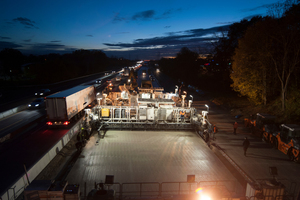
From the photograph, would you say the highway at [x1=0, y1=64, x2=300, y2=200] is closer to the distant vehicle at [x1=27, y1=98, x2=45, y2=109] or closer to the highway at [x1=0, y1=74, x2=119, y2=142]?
the highway at [x1=0, y1=74, x2=119, y2=142]

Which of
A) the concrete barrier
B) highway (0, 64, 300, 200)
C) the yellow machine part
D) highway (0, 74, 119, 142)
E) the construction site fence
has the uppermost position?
the yellow machine part

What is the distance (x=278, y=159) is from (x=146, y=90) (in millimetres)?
15868

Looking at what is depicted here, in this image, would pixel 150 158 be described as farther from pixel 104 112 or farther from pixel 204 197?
pixel 104 112

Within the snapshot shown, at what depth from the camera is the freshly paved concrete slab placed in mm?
9250

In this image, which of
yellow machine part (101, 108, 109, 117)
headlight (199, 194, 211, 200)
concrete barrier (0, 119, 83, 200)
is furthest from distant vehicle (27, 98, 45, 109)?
headlight (199, 194, 211, 200)

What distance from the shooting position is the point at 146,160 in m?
11.0

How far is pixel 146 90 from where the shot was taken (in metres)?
23.6

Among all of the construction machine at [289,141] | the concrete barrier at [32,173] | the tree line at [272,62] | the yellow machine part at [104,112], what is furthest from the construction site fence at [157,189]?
the tree line at [272,62]

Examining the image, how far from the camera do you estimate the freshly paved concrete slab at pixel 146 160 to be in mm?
9250

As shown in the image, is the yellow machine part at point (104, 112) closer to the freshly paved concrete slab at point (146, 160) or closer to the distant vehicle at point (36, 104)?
the freshly paved concrete slab at point (146, 160)

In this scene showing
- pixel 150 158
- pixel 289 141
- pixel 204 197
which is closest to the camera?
pixel 204 197

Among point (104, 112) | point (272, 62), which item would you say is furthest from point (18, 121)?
point (272, 62)

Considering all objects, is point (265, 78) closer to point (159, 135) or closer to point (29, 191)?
point (159, 135)

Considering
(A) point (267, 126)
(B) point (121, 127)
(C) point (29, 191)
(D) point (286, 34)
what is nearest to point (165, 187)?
(C) point (29, 191)
